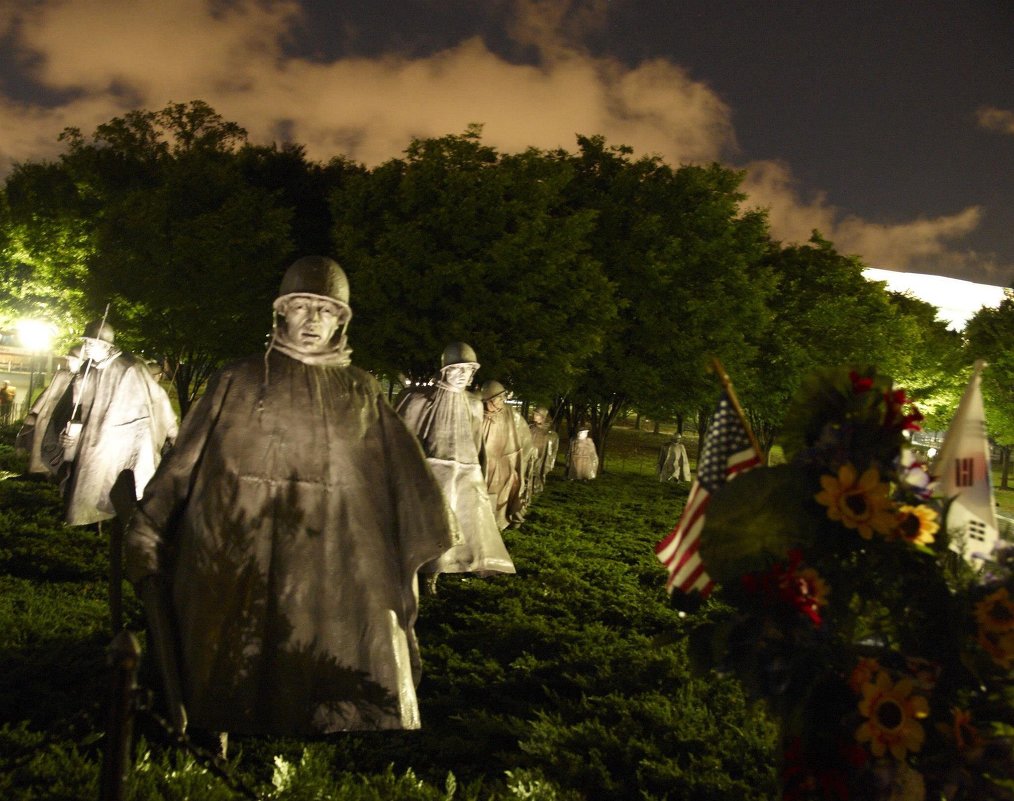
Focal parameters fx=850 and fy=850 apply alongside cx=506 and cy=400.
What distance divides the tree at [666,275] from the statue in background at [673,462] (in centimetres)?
191

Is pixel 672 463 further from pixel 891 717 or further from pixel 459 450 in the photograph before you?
pixel 891 717

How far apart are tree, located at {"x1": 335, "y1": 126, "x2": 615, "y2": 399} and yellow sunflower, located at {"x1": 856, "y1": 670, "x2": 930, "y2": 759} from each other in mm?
19942

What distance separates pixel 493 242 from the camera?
2277cm

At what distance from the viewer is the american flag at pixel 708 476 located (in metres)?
3.59

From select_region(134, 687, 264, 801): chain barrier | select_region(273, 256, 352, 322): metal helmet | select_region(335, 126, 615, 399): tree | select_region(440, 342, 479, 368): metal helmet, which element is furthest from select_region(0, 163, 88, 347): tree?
select_region(134, 687, 264, 801): chain barrier

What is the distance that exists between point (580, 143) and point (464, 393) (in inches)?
862

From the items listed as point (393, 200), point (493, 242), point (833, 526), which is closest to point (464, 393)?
point (833, 526)

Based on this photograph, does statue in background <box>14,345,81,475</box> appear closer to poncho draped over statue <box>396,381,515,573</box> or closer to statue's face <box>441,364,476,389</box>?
poncho draped over statue <box>396,381,515,573</box>

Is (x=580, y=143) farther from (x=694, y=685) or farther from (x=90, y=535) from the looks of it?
(x=694, y=685)

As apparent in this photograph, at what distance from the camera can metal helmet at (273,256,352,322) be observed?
428cm

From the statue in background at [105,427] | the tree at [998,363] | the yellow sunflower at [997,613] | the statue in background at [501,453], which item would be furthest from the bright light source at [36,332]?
the tree at [998,363]

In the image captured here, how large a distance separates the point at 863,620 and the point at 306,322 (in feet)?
9.55

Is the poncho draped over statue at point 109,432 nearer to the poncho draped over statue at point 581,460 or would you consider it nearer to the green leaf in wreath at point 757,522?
the green leaf in wreath at point 757,522

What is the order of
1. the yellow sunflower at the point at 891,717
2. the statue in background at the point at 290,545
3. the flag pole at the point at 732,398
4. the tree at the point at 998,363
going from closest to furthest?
the yellow sunflower at the point at 891,717, the flag pole at the point at 732,398, the statue in background at the point at 290,545, the tree at the point at 998,363
